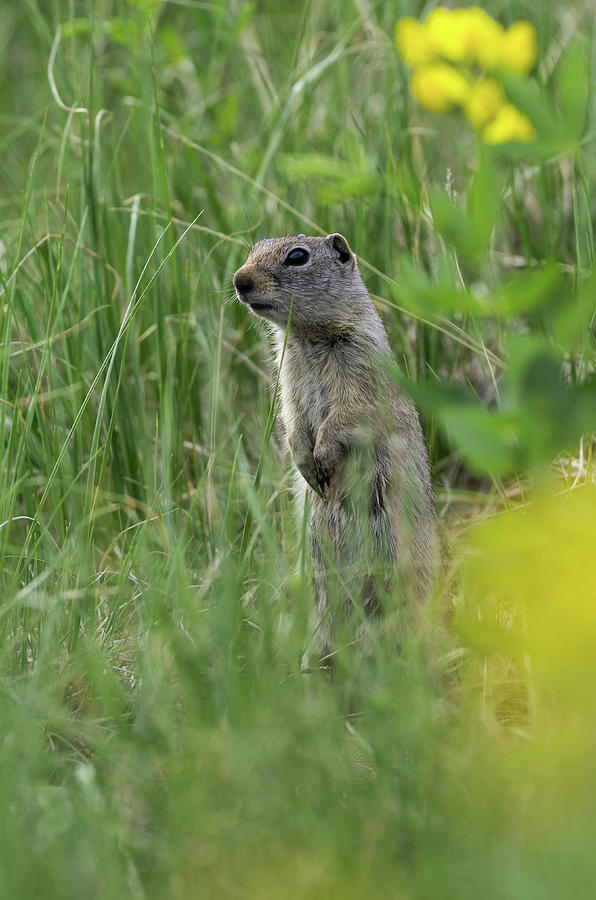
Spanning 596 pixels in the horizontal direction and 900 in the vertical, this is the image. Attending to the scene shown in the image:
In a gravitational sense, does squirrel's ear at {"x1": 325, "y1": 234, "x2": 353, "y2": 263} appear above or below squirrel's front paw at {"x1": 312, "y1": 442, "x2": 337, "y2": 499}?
above

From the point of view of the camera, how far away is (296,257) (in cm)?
354

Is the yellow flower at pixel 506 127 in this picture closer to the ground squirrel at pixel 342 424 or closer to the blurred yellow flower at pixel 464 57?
the blurred yellow flower at pixel 464 57

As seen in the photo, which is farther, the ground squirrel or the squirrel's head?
the squirrel's head

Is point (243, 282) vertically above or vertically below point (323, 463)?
above

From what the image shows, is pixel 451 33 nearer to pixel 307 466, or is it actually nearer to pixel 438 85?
pixel 438 85

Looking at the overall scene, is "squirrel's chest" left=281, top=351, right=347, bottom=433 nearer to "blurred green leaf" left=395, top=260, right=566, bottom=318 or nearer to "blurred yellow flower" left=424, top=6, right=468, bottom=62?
"blurred yellow flower" left=424, top=6, right=468, bottom=62

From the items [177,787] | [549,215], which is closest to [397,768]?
[177,787]

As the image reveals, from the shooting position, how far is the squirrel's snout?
3350 millimetres

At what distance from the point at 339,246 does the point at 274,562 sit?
4.39ft

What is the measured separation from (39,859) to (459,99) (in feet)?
9.57

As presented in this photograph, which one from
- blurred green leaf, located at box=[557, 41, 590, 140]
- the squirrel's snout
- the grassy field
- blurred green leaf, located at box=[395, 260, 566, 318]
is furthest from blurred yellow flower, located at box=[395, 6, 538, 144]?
blurred green leaf, located at box=[395, 260, 566, 318]

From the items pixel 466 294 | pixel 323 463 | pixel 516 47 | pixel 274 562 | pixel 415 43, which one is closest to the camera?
pixel 466 294

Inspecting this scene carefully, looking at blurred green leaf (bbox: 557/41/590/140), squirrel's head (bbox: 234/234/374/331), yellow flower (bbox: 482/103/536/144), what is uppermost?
blurred green leaf (bbox: 557/41/590/140)

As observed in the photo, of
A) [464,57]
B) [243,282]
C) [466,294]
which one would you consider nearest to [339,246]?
[243,282]
